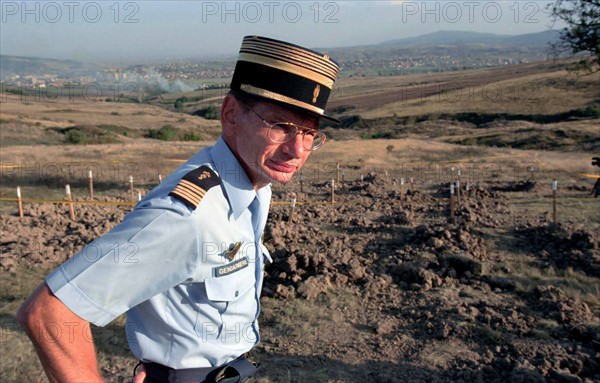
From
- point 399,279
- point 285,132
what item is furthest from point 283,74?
point 399,279

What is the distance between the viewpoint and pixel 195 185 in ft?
5.95

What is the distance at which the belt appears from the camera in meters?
1.91

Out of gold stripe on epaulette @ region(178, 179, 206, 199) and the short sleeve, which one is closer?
the short sleeve

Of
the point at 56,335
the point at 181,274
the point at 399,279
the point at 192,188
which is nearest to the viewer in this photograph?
the point at 56,335

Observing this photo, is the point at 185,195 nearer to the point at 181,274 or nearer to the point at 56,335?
the point at 181,274

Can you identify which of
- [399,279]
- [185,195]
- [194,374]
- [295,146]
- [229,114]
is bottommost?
[399,279]

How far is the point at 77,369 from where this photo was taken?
1.52 m

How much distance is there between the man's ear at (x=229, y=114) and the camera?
204cm

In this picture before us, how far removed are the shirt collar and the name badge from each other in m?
0.17

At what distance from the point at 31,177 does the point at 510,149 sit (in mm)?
21139

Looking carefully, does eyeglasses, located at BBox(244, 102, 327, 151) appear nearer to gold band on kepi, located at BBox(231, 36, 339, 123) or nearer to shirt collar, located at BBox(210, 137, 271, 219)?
gold band on kepi, located at BBox(231, 36, 339, 123)

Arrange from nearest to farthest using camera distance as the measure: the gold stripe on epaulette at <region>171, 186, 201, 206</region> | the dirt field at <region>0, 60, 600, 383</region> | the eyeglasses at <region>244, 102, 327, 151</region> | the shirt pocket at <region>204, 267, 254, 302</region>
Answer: the gold stripe on epaulette at <region>171, 186, 201, 206</region>, the shirt pocket at <region>204, 267, 254, 302</region>, the eyeglasses at <region>244, 102, 327, 151</region>, the dirt field at <region>0, 60, 600, 383</region>

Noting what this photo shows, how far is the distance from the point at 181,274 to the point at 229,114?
0.65m

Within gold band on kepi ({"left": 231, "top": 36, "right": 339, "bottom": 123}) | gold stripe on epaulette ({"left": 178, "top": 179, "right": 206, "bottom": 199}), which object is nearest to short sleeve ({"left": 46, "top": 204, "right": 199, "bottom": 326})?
gold stripe on epaulette ({"left": 178, "top": 179, "right": 206, "bottom": 199})
